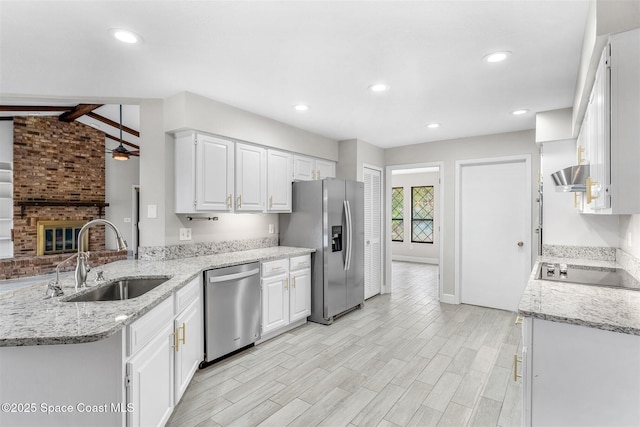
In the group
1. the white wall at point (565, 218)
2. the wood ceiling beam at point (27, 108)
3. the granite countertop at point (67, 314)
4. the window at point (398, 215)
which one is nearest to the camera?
the granite countertop at point (67, 314)

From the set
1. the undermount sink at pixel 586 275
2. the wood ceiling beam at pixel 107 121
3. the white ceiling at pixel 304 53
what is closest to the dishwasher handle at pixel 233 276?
the white ceiling at pixel 304 53

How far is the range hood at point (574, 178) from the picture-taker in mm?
2191

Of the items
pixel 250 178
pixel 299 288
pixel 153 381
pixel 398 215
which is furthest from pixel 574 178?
pixel 398 215

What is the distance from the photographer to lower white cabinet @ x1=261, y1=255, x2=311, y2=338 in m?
3.25

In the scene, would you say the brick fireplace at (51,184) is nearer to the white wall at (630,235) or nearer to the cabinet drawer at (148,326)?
the cabinet drawer at (148,326)

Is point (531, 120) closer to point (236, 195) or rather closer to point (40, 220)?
point (236, 195)

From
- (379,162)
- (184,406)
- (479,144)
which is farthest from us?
(379,162)

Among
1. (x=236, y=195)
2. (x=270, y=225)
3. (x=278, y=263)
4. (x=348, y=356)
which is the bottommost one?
(x=348, y=356)

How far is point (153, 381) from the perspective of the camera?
5.56 ft

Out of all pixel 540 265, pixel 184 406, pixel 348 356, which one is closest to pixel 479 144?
pixel 540 265

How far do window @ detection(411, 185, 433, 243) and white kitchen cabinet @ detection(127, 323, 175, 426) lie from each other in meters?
7.49

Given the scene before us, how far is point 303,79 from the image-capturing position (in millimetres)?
2650

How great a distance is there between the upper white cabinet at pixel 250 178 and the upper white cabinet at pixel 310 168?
1.91 feet

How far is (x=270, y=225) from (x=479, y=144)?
3154mm
